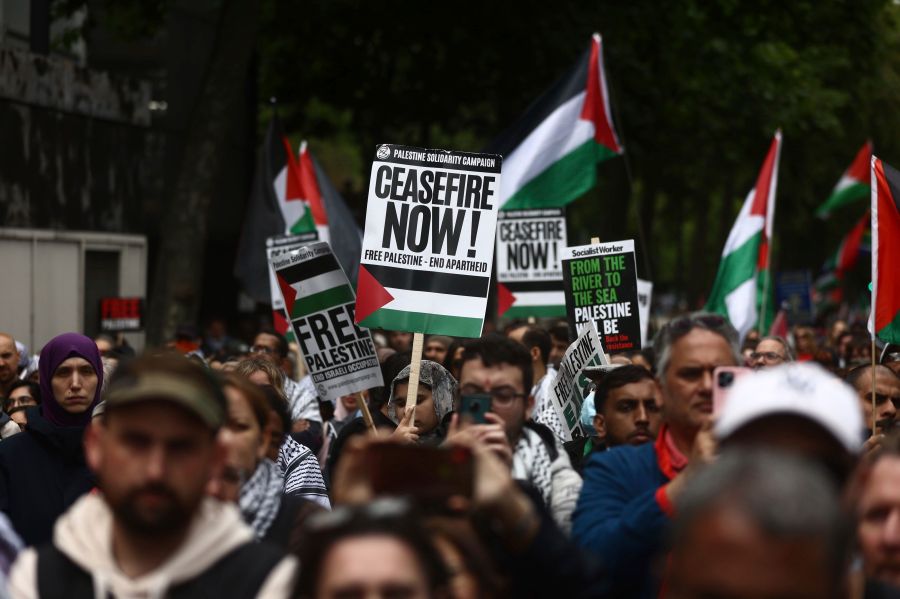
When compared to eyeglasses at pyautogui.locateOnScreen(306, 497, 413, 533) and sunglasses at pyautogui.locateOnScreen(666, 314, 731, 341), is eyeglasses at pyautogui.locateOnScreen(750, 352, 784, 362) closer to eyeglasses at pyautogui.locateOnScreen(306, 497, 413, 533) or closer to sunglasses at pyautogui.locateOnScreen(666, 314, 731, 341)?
sunglasses at pyautogui.locateOnScreen(666, 314, 731, 341)

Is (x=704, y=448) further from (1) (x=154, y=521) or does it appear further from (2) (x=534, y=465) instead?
(1) (x=154, y=521)

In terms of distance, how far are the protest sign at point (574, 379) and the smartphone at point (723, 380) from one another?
3774 millimetres

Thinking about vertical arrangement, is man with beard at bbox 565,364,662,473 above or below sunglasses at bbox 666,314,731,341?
below

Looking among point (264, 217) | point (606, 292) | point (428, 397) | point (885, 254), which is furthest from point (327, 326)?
point (264, 217)

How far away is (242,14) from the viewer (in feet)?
61.3

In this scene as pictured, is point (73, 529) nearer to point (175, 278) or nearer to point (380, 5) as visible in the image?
point (175, 278)

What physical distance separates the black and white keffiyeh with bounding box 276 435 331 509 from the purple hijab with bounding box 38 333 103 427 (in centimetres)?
87

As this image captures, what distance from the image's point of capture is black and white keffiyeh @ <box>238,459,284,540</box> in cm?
463

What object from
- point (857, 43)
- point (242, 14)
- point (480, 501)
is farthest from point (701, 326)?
point (857, 43)

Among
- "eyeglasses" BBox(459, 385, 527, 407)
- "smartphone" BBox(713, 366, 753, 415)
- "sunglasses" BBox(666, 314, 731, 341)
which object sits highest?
"sunglasses" BBox(666, 314, 731, 341)

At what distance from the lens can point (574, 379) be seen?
27.2 ft

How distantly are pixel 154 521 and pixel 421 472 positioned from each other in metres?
0.57

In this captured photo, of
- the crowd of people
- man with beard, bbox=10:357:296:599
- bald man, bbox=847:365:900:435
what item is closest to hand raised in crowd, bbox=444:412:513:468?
the crowd of people

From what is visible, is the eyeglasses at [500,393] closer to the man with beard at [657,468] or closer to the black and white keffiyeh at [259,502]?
the man with beard at [657,468]
